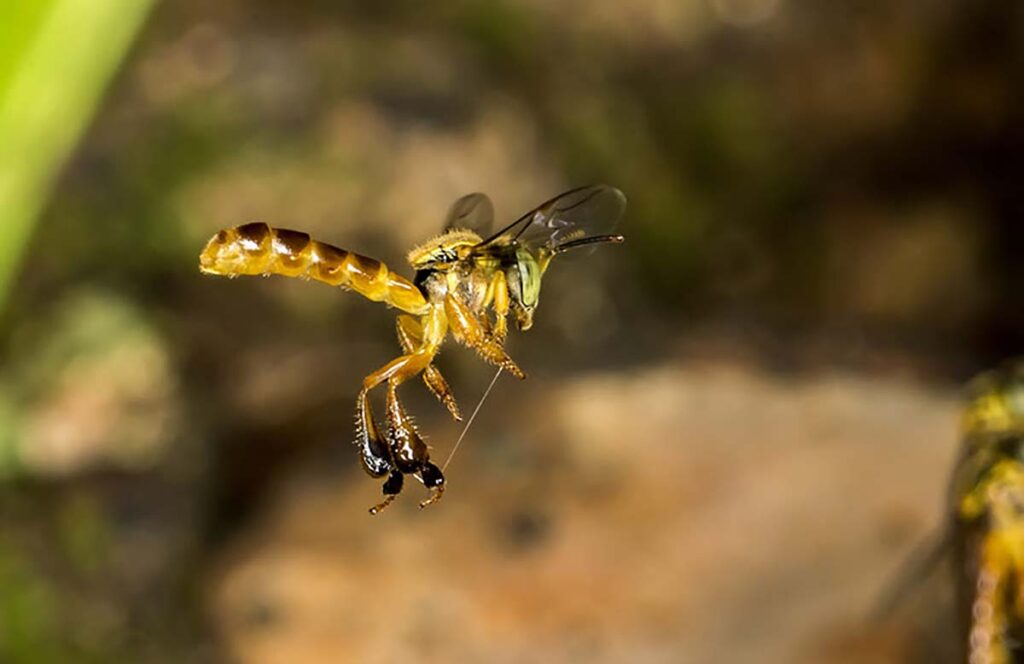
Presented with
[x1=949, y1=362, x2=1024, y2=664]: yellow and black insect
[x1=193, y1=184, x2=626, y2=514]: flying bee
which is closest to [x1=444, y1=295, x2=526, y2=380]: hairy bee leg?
[x1=193, y1=184, x2=626, y2=514]: flying bee

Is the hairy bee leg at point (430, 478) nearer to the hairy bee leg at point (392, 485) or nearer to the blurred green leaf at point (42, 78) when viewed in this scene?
the hairy bee leg at point (392, 485)

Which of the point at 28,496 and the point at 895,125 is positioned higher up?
the point at 895,125

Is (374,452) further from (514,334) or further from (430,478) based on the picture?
(514,334)

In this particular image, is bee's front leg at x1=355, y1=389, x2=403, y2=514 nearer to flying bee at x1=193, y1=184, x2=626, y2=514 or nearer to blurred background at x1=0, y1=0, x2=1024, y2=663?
flying bee at x1=193, y1=184, x2=626, y2=514

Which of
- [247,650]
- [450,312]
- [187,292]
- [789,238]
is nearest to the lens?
[450,312]

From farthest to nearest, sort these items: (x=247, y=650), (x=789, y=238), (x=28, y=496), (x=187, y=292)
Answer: (x=789, y=238) < (x=187, y=292) < (x=28, y=496) < (x=247, y=650)

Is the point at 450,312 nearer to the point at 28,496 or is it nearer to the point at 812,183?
the point at 28,496

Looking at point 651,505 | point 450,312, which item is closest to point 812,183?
point 651,505
